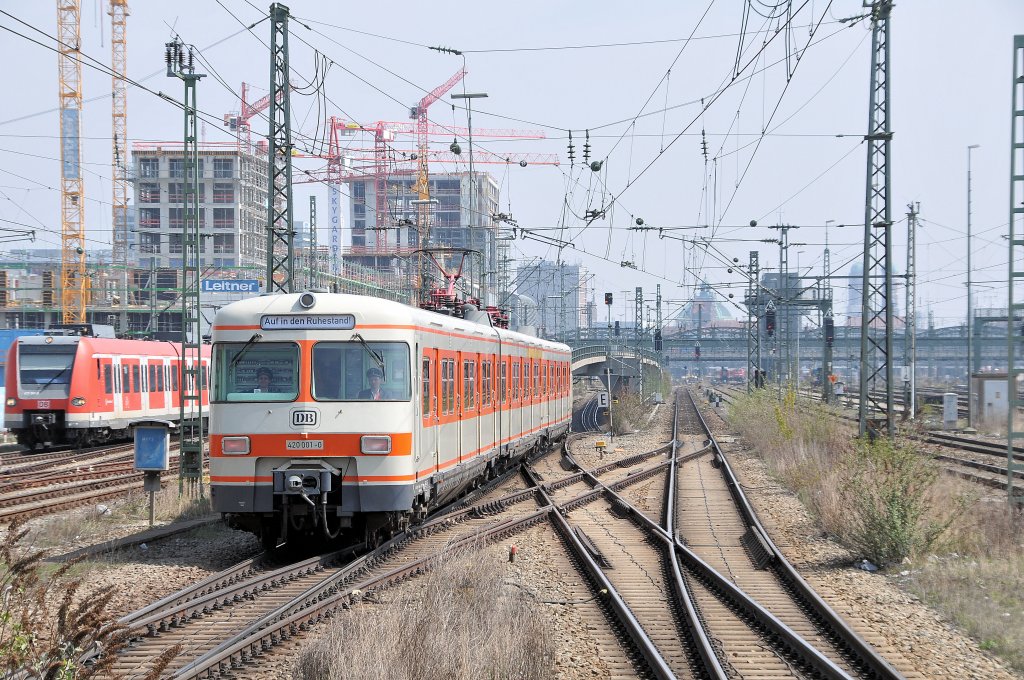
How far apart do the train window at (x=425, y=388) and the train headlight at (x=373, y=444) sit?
1.02m

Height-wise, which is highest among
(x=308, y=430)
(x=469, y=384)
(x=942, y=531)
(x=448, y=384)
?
(x=448, y=384)

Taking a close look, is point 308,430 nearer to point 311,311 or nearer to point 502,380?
point 311,311

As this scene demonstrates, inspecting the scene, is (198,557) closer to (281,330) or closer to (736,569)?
(281,330)

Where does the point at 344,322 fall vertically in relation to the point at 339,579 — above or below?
above

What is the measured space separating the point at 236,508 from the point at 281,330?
6.58 ft

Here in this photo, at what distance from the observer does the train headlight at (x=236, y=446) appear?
39.2 ft

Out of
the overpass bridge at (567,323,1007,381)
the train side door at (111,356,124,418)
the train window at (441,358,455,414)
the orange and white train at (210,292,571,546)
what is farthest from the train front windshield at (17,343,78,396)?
the overpass bridge at (567,323,1007,381)

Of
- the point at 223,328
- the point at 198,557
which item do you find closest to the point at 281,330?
the point at 223,328

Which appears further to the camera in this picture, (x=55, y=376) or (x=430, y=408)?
(x=55, y=376)

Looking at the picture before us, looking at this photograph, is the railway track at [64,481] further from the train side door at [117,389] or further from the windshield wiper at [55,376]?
the windshield wiper at [55,376]

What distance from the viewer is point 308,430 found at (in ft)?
39.1

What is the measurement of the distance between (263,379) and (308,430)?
0.79 meters

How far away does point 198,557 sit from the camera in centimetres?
1242

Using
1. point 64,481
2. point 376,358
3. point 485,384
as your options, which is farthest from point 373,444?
point 64,481
